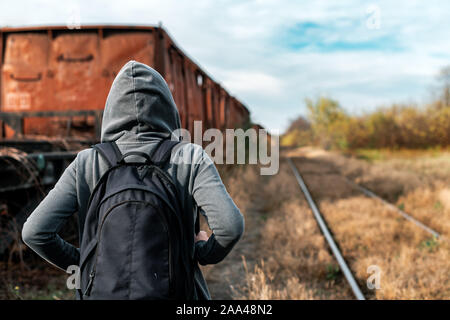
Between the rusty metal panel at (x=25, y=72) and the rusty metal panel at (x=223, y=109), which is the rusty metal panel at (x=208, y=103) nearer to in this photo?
the rusty metal panel at (x=223, y=109)

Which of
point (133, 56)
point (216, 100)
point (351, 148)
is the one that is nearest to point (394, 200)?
point (216, 100)

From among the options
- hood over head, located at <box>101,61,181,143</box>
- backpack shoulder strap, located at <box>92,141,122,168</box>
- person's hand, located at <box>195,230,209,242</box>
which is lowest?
person's hand, located at <box>195,230,209,242</box>

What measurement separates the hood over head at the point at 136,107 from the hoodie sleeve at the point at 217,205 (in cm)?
27

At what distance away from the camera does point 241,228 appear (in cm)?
158

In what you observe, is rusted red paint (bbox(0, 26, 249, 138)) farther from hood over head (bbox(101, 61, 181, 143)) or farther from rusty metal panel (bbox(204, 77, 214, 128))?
hood over head (bbox(101, 61, 181, 143))

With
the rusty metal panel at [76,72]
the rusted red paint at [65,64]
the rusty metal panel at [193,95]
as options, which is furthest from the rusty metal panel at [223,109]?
the rusty metal panel at [76,72]

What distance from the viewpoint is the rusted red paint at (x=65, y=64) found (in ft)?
21.0

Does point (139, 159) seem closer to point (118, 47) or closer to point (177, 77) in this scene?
point (118, 47)

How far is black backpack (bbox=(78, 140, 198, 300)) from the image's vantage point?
1.43 metres

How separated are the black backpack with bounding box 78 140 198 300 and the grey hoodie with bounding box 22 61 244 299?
0.08 meters

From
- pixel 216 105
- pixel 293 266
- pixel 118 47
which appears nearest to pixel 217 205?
pixel 293 266

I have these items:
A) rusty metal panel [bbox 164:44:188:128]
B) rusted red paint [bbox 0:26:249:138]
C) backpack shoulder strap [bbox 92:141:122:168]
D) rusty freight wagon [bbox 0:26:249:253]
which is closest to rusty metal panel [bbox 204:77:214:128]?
rusty metal panel [bbox 164:44:188:128]

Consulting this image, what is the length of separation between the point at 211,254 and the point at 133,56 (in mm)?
5387
